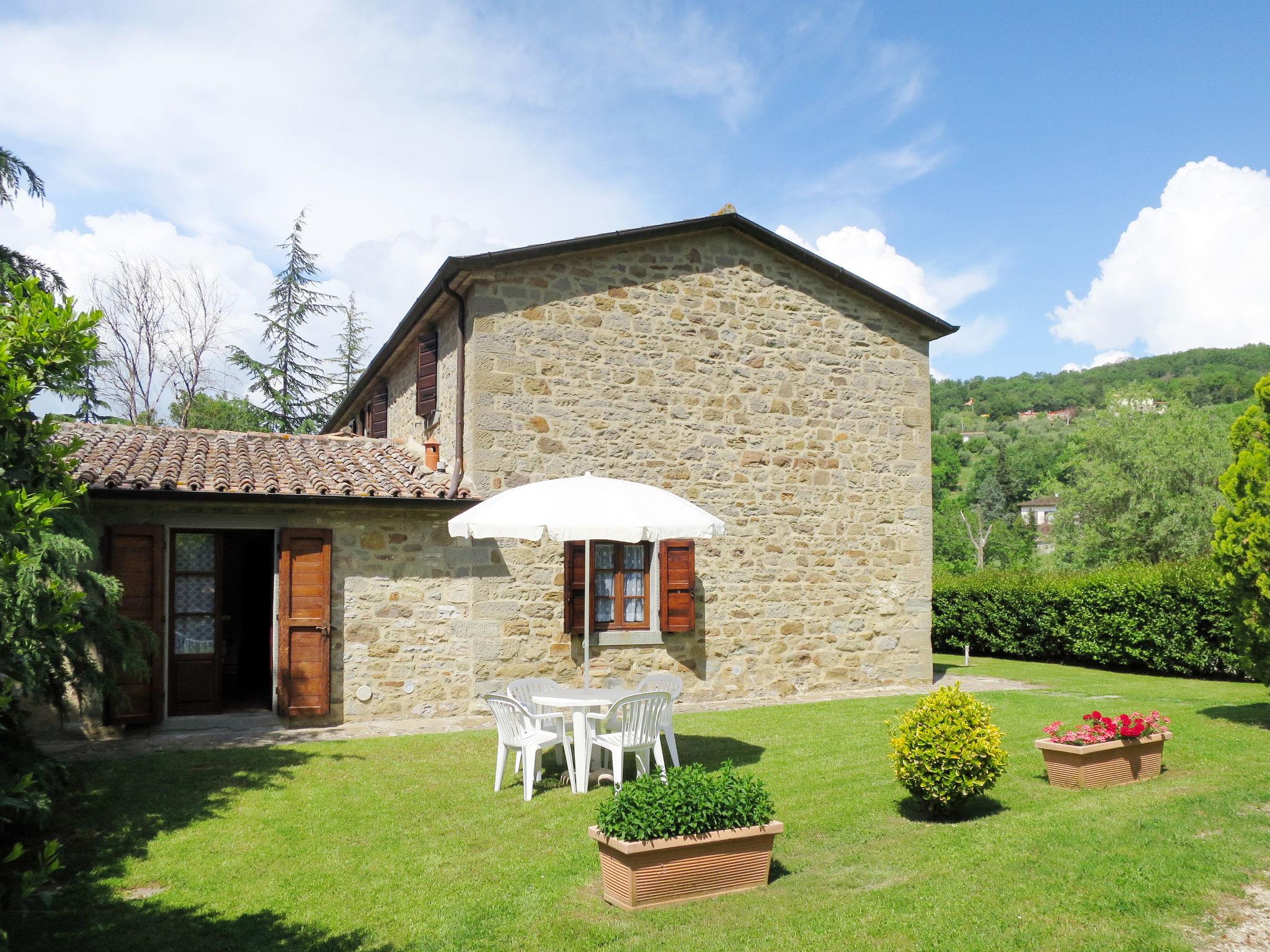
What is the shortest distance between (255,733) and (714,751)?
191 inches

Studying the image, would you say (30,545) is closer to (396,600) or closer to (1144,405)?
(396,600)

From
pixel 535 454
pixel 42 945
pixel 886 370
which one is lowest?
pixel 42 945

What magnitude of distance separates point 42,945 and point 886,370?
11.9 meters

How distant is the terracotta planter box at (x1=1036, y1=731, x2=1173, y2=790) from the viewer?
6.67 metres

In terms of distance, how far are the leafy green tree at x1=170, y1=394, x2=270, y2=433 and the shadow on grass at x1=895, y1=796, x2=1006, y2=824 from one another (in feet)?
78.0

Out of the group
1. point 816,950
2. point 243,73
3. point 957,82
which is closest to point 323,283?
point 243,73

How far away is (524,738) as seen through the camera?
6.94 m

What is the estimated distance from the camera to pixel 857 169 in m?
12.7

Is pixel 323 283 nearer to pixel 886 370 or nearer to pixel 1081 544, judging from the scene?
pixel 886 370

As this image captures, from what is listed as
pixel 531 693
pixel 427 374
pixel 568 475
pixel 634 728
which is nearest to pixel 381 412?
pixel 427 374

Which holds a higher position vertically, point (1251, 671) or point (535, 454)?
point (535, 454)

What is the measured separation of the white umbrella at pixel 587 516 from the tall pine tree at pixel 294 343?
24923 millimetres

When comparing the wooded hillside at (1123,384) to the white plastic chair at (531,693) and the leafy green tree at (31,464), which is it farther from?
the leafy green tree at (31,464)

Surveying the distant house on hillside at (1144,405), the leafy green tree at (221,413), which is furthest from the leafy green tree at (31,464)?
the distant house on hillside at (1144,405)
